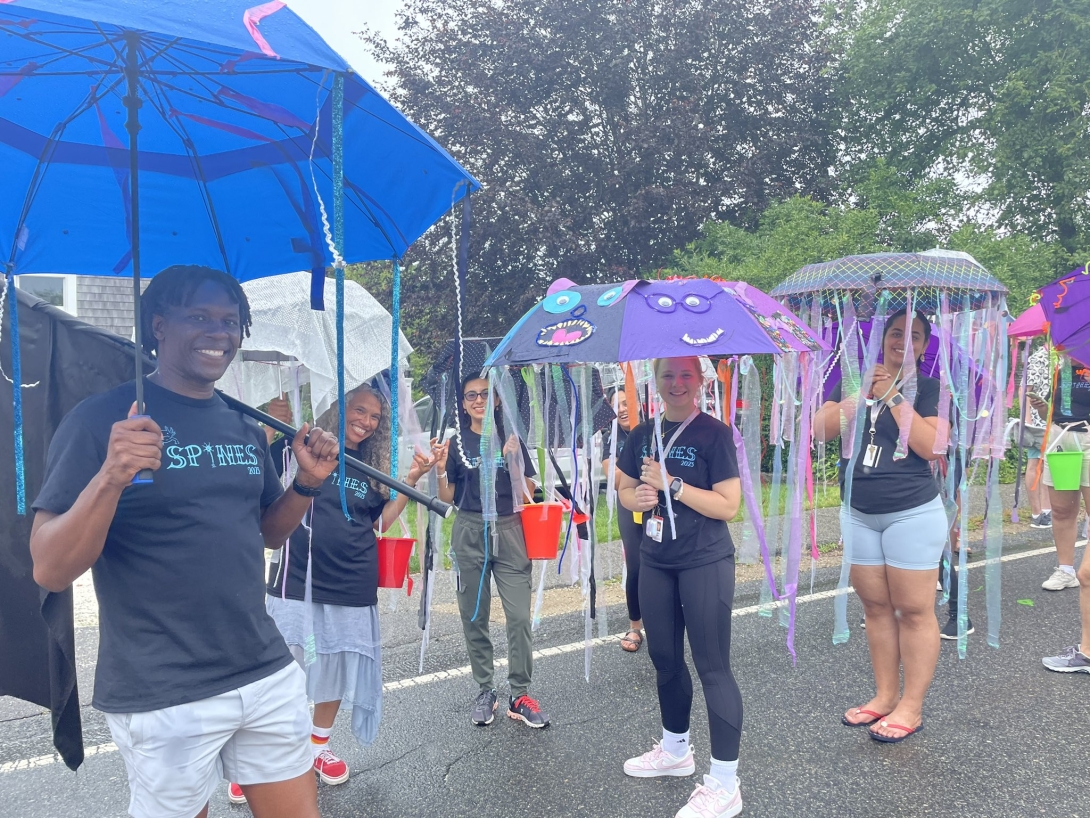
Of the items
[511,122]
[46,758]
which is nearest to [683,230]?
[511,122]

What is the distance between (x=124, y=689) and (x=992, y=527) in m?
4.16

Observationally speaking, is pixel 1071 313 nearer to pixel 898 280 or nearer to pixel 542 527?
pixel 898 280

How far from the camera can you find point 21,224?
236 cm

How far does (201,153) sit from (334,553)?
166 centimetres

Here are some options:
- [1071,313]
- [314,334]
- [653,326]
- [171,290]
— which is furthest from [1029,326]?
[171,290]

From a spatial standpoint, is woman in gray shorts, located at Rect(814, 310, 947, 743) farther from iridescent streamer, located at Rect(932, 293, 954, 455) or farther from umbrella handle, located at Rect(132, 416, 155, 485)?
umbrella handle, located at Rect(132, 416, 155, 485)

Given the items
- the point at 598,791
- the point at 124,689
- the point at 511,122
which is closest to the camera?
the point at 124,689

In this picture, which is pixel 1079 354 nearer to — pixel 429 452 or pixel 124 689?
pixel 429 452

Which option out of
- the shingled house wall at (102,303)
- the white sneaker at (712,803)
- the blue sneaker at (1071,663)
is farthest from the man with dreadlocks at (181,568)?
the shingled house wall at (102,303)

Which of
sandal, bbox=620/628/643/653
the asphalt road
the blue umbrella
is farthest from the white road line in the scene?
the blue umbrella

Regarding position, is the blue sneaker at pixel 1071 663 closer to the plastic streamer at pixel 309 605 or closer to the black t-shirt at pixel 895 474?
the black t-shirt at pixel 895 474

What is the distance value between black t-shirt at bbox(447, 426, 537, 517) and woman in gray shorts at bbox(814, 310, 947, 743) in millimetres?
1598

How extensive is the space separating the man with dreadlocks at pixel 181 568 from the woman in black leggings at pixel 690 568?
58.3 inches

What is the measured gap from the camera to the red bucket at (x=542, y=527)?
394 cm
